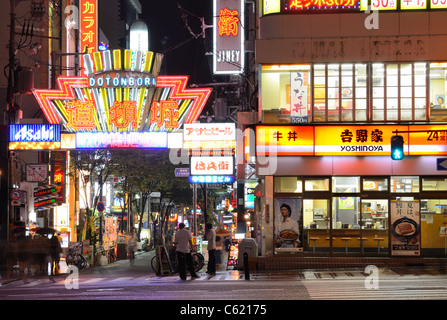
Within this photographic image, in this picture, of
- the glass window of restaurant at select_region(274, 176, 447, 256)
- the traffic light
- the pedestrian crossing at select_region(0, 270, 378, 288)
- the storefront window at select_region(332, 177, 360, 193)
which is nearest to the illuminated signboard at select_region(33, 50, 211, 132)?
the glass window of restaurant at select_region(274, 176, 447, 256)

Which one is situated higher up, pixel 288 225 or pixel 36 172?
pixel 36 172

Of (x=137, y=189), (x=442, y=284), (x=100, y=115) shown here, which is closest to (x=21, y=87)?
(x=100, y=115)

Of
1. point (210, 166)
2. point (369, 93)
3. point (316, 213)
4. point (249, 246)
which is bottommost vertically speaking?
point (249, 246)

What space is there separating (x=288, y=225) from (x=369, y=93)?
6780 millimetres

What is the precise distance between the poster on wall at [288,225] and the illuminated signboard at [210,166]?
4373 mm

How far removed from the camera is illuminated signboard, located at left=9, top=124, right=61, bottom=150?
30.1 meters

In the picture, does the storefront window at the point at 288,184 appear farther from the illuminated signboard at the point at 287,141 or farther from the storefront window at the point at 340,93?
the storefront window at the point at 340,93

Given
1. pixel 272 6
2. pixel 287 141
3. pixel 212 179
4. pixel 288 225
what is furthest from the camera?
pixel 212 179

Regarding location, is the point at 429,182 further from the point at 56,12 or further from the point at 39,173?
the point at 56,12

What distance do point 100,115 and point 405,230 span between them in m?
15.4

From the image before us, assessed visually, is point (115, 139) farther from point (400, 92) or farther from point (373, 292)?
point (373, 292)

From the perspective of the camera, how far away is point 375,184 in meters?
28.3

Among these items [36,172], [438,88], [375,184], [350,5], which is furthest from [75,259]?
[438,88]

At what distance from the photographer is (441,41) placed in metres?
27.9
